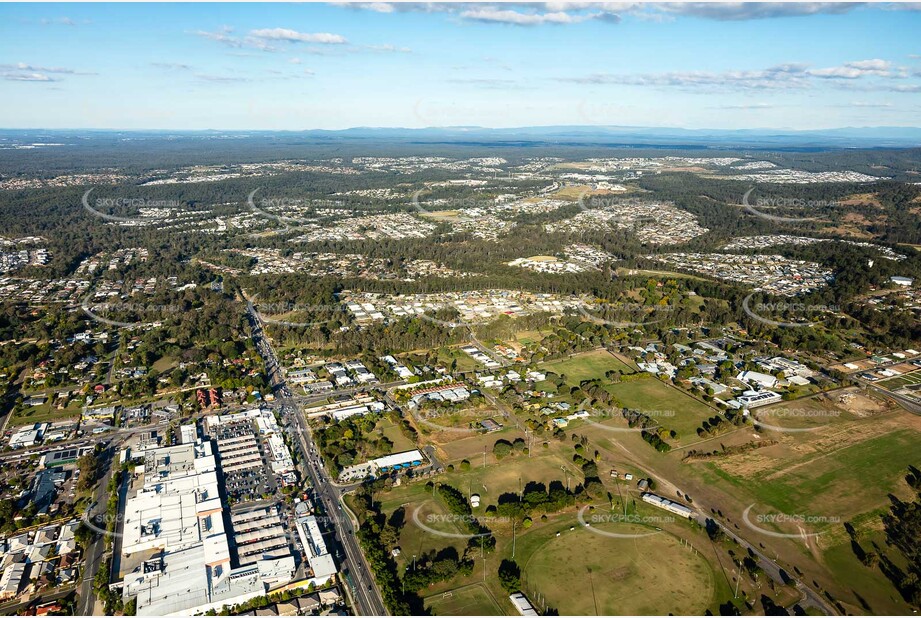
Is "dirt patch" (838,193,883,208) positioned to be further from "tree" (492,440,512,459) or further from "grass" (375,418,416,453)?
"grass" (375,418,416,453)

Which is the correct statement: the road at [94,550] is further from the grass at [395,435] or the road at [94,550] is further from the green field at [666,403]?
the green field at [666,403]

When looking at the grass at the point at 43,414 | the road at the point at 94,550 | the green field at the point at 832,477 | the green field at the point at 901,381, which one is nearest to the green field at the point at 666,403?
the green field at the point at 832,477

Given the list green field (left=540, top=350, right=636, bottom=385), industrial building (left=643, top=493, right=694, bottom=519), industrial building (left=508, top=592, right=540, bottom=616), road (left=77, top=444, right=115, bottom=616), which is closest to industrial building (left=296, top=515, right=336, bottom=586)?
industrial building (left=508, top=592, right=540, bottom=616)

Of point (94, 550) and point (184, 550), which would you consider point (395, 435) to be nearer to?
point (184, 550)

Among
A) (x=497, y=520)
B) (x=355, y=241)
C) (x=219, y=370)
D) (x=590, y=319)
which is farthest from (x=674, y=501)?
(x=355, y=241)

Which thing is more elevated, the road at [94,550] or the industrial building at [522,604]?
the road at [94,550]
